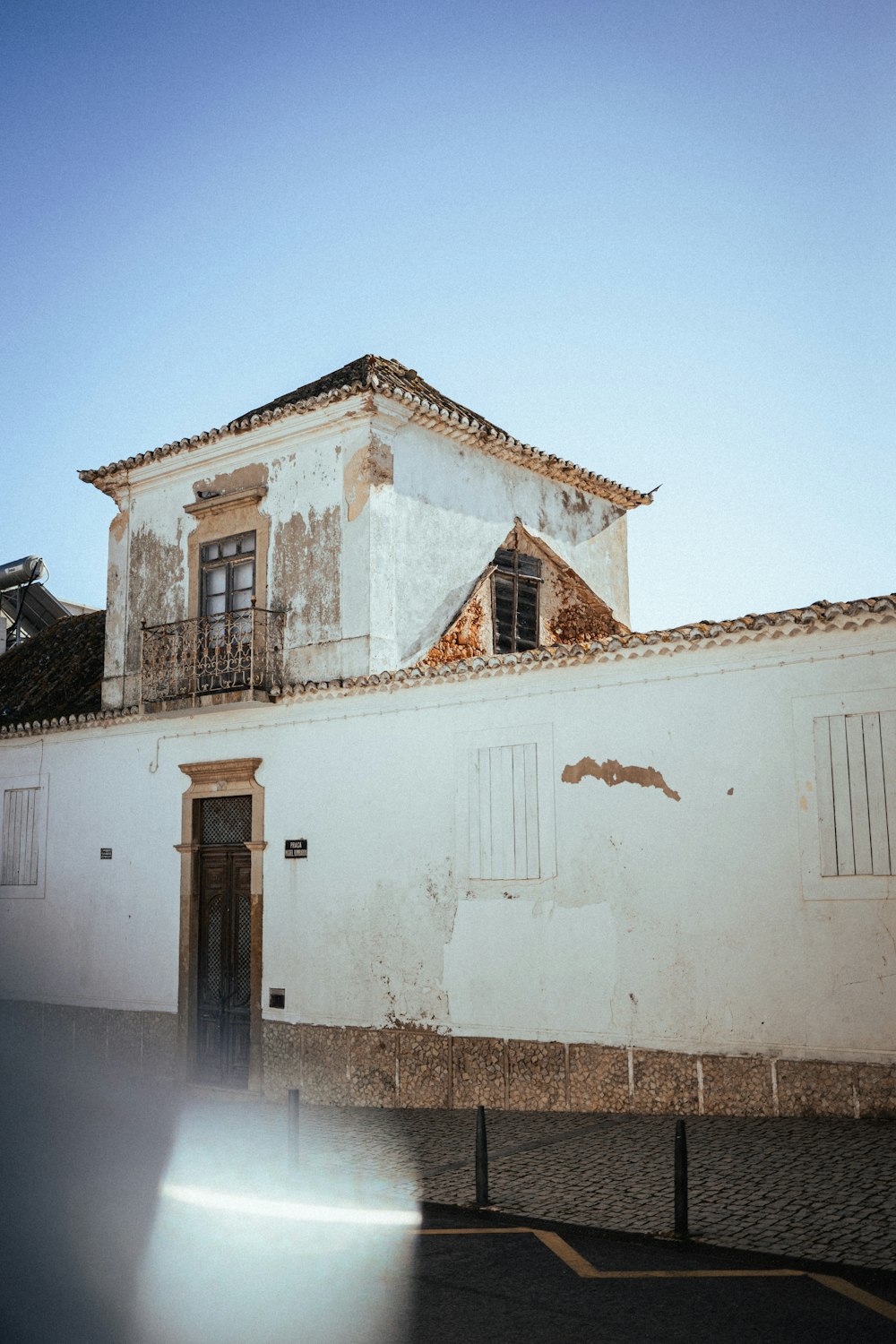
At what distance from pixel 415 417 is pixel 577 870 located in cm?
595

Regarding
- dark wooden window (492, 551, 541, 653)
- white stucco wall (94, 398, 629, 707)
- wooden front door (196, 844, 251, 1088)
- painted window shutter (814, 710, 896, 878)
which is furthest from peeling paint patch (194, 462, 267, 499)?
painted window shutter (814, 710, 896, 878)

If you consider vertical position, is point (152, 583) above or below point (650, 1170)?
above

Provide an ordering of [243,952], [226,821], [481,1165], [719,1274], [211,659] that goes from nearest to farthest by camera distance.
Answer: [719,1274]
[481,1165]
[243,952]
[226,821]
[211,659]

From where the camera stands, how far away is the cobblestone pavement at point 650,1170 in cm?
638

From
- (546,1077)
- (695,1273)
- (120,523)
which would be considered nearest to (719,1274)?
(695,1273)

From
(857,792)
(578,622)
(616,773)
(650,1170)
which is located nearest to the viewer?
(650,1170)

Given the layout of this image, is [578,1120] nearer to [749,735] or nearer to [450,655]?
[749,735]

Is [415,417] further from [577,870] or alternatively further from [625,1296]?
[625,1296]

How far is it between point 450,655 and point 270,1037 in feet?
15.7

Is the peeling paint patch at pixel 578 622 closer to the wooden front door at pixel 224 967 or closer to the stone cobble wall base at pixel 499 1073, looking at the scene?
the wooden front door at pixel 224 967

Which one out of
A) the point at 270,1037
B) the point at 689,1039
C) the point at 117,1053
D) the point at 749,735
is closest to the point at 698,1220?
the point at 689,1039

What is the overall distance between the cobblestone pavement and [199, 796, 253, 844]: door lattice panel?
11.9 feet

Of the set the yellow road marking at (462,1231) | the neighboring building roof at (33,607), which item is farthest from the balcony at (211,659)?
the neighboring building roof at (33,607)

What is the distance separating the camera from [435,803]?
36.8ft
